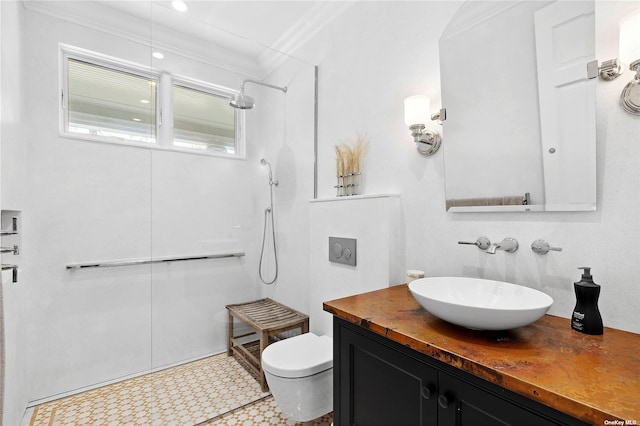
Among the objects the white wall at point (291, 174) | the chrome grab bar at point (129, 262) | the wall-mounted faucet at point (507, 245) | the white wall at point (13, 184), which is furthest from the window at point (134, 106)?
the wall-mounted faucet at point (507, 245)

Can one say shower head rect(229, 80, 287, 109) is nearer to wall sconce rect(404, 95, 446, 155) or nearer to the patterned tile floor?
wall sconce rect(404, 95, 446, 155)

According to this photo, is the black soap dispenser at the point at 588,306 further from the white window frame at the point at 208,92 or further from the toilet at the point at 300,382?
the white window frame at the point at 208,92

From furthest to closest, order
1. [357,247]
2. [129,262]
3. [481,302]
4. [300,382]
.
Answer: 1. [129,262]
2. [357,247]
3. [300,382]
4. [481,302]

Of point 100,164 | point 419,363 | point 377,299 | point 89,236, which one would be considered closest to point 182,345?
point 89,236

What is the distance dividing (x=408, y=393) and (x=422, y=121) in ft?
4.06

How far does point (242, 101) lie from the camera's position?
2170 mm

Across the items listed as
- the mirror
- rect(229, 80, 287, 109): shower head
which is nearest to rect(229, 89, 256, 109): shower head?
rect(229, 80, 287, 109): shower head

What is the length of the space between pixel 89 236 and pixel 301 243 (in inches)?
57.7

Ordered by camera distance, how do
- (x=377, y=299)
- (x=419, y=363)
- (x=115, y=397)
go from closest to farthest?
(x=419, y=363), (x=377, y=299), (x=115, y=397)

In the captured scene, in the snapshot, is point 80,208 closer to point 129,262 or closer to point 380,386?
point 129,262

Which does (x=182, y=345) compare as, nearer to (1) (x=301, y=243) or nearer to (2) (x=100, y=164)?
(1) (x=301, y=243)

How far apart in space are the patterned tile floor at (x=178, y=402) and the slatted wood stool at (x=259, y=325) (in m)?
0.10

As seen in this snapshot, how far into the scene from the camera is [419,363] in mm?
916

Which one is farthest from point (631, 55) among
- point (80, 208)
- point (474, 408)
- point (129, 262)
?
point (80, 208)
